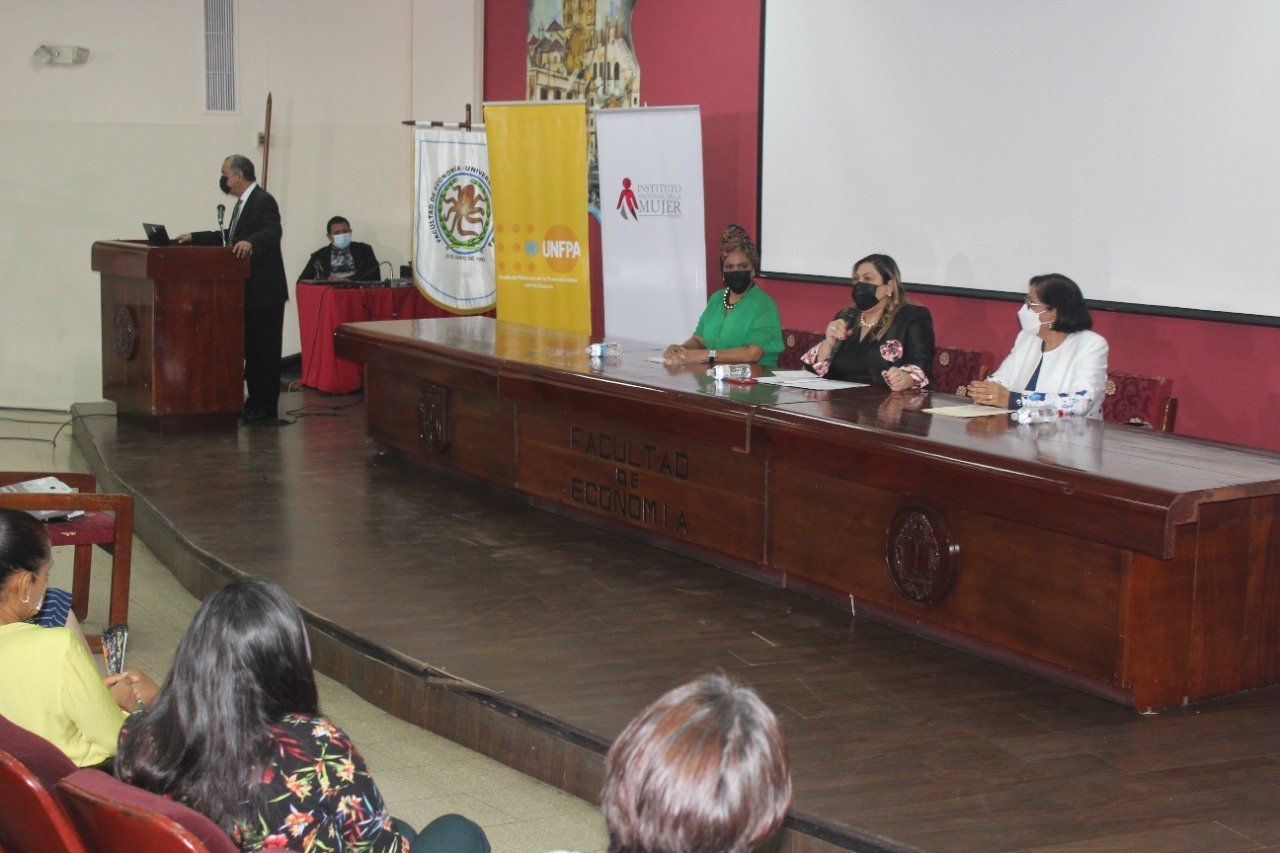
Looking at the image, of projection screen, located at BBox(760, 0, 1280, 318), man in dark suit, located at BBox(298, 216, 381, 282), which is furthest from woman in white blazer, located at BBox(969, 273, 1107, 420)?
man in dark suit, located at BBox(298, 216, 381, 282)

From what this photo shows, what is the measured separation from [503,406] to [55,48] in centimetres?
510

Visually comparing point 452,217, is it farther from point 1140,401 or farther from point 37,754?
point 37,754

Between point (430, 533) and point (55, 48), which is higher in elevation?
point (55, 48)

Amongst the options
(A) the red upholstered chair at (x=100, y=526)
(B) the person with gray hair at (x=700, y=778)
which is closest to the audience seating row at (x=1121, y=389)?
(A) the red upholstered chair at (x=100, y=526)

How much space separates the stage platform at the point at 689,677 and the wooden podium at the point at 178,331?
52.1 inches

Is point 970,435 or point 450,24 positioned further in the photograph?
point 450,24

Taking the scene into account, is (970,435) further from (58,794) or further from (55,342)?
(55,342)

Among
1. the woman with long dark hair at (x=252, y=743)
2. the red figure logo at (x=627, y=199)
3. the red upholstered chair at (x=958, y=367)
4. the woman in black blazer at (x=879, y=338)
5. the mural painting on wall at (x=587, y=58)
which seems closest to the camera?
the woman with long dark hair at (x=252, y=743)

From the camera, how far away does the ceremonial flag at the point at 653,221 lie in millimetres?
7094

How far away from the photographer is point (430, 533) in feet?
16.4

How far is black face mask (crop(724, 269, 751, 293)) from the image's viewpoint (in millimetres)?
5648

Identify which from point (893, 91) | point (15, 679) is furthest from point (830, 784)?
point (893, 91)

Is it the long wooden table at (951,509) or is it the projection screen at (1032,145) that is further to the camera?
the projection screen at (1032,145)

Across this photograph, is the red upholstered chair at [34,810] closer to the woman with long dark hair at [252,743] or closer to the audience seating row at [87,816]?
the audience seating row at [87,816]
